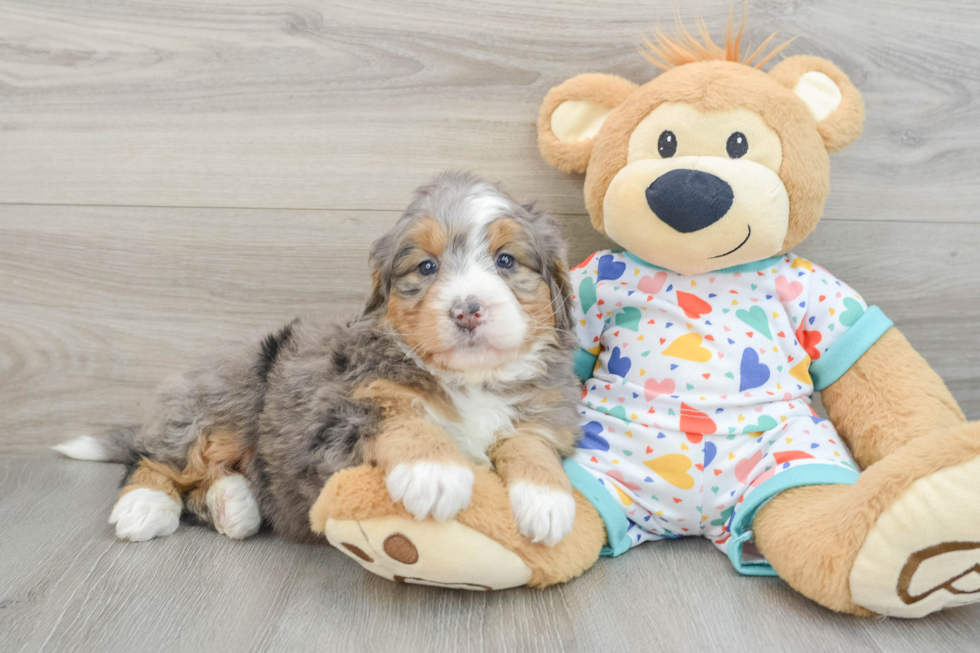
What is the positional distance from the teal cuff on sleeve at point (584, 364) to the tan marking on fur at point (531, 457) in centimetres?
26

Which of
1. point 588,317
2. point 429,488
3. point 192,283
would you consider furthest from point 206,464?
point 588,317

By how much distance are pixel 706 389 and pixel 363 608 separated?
0.90 m

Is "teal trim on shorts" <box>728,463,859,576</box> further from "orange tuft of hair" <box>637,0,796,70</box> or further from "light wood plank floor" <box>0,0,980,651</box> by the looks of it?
"orange tuft of hair" <box>637,0,796,70</box>

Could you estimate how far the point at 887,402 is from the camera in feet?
5.15

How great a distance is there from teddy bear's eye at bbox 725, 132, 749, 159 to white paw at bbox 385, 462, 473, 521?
952 millimetres

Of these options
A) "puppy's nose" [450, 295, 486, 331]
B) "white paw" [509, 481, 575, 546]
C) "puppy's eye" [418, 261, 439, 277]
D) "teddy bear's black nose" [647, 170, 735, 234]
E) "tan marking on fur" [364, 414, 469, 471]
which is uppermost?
"teddy bear's black nose" [647, 170, 735, 234]

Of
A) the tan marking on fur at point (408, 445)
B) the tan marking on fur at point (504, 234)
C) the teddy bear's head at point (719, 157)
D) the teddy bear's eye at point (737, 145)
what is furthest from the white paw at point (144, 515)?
the teddy bear's eye at point (737, 145)

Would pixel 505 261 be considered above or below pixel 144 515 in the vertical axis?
above

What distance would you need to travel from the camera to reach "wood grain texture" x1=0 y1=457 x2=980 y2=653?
1.25m

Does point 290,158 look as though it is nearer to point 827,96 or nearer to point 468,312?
point 468,312

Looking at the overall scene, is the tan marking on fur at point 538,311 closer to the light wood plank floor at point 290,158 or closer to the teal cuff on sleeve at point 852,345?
the light wood plank floor at point 290,158

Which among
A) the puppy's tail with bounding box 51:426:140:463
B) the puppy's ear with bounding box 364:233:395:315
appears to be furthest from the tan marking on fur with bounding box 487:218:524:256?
the puppy's tail with bounding box 51:426:140:463

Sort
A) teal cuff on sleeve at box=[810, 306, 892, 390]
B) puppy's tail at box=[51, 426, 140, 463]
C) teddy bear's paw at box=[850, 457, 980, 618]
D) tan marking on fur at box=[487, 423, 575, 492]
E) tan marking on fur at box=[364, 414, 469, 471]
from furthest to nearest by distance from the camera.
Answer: puppy's tail at box=[51, 426, 140, 463], teal cuff on sleeve at box=[810, 306, 892, 390], tan marking on fur at box=[487, 423, 575, 492], tan marking on fur at box=[364, 414, 469, 471], teddy bear's paw at box=[850, 457, 980, 618]

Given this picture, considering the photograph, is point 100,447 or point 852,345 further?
point 100,447
